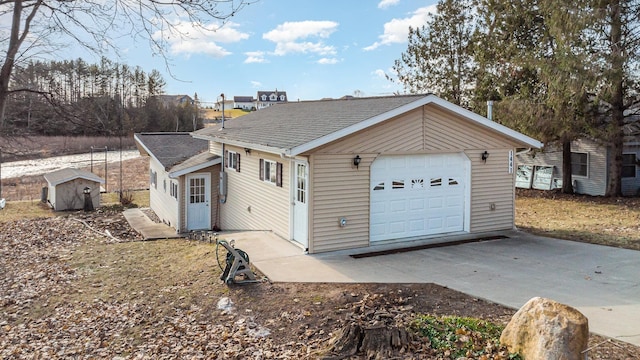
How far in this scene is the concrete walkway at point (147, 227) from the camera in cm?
1529

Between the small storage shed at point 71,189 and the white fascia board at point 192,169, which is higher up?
the white fascia board at point 192,169

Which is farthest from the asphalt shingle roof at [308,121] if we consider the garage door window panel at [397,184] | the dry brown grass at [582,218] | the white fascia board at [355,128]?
the dry brown grass at [582,218]

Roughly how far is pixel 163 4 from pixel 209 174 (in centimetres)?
1159

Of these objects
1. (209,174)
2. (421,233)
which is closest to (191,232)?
(209,174)

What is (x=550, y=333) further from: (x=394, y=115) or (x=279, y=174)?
(x=279, y=174)

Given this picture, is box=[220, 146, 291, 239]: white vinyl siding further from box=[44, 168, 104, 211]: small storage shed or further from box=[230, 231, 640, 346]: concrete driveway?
box=[44, 168, 104, 211]: small storage shed

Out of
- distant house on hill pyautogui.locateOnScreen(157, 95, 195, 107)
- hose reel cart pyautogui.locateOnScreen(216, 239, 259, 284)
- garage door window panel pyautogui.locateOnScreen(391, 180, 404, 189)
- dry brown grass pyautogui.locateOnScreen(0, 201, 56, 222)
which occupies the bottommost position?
dry brown grass pyautogui.locateOnScreen(0, 201, 56, 222)

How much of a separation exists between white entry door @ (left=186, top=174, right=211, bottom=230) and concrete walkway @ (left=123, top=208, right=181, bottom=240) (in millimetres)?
763

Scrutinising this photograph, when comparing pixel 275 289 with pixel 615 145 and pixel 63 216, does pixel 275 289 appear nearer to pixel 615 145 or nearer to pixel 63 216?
pixel 63 216

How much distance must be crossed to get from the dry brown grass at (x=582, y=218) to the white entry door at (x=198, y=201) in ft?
32.0

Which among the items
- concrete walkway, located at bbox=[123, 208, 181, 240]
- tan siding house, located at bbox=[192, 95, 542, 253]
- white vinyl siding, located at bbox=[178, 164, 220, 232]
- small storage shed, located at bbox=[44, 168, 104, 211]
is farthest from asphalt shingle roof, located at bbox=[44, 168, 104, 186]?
tan siding house, located at bbox=[192, 95, 542, 253]

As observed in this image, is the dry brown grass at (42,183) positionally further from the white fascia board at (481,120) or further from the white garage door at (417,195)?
the white fascia board at (481,120)

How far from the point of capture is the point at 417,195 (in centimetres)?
1153

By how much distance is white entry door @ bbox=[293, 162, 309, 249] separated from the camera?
33.3ft
